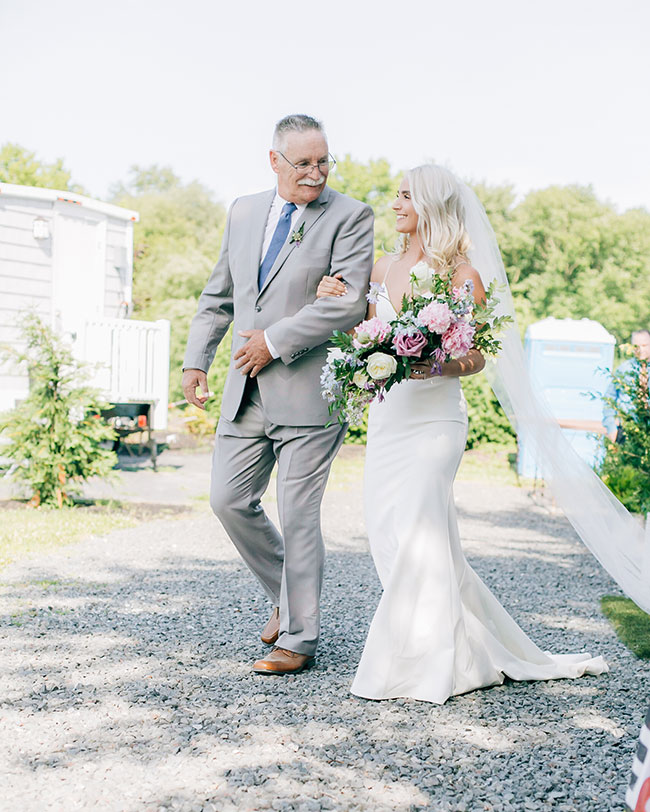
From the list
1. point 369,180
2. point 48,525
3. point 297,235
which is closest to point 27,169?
point 369,180

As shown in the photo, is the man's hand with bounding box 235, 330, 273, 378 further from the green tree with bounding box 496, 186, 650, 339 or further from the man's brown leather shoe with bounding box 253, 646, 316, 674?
the green tree with bounding box 496, 186, 650, 339

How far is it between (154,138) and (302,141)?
160ft

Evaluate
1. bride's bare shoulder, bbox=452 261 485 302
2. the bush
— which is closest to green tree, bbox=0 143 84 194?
the bush

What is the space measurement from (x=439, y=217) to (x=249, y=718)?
235 cm

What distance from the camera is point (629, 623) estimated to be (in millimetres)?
5641

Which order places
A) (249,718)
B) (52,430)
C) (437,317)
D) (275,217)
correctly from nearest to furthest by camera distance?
1. (249,718)
2. (437,317)
3. (275,217)
4. (52,430)

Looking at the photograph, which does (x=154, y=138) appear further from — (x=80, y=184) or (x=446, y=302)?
(x=446, y=302)

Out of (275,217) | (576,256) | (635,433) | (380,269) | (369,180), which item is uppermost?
(369,180)

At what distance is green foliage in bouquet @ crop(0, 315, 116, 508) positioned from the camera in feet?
30.5

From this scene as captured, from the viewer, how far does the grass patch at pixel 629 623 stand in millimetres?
5062

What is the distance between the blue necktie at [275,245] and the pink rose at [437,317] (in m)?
0.94

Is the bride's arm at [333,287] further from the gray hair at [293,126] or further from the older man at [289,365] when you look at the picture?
the gray hair at [293,126]

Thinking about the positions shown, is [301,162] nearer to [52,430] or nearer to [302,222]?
[302,222]

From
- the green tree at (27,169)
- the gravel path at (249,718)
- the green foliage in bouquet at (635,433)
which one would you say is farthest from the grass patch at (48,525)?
the green tree at (27,169)
